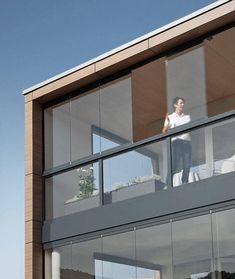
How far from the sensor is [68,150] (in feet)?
47.9

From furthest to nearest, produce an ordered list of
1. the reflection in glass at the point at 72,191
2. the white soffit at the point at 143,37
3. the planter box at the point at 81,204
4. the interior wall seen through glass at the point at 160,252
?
the reflection in glass at the point at 72,191 < the planter box at the point at 81,204 < the white soffit at the point at 143,37 < the interior wall seen through glass at the point at 160,252

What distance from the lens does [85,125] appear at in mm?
14398

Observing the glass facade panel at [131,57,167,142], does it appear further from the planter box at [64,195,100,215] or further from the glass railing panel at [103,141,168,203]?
the planter box at [64,195,100,215]

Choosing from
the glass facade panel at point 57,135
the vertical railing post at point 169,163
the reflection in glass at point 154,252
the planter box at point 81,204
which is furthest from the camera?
the glass facade panel at point 57,135

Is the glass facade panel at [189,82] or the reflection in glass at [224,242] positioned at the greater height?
the glass facade panel at [189,82]

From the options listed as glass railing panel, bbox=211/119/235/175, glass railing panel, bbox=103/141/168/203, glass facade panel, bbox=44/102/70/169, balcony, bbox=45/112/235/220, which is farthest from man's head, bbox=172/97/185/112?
glass facade panel, bbox=44/102/70/169

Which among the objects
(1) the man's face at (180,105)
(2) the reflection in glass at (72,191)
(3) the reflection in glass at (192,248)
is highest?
(1) the man's face at (180,105)

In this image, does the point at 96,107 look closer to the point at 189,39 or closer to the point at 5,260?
the point at 189,39

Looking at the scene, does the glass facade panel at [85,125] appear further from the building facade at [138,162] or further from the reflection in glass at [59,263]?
the reflection in glass at [59,263]

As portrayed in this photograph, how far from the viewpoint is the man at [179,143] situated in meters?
12.7

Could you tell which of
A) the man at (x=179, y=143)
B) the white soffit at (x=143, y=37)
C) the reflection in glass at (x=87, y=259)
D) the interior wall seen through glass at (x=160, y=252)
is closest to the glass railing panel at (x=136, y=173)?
the man at (x=179, y=143)

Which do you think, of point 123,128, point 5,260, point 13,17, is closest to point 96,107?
point 123,128

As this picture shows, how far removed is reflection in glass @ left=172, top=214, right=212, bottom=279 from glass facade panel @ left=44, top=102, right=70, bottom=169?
122 inches

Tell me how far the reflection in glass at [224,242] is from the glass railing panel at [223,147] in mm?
715
